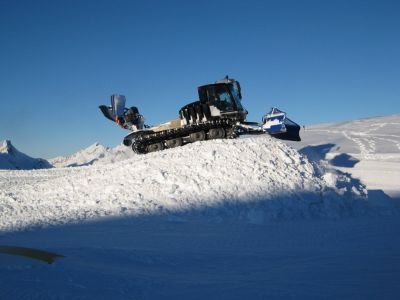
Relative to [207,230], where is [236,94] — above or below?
above

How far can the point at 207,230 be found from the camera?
994cm

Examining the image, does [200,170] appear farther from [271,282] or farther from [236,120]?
[271,282]

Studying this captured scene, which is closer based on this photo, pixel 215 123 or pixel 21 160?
pixel 215 123

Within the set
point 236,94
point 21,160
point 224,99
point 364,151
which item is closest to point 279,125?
point 236,94

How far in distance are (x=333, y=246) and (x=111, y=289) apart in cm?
484

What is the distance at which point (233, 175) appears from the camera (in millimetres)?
12984

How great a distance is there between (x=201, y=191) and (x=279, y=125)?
4679 mm

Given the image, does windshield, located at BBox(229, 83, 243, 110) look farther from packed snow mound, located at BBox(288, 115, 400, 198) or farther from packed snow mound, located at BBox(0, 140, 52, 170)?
packed snow mound, located at BBox(0, 140, 52, 170)

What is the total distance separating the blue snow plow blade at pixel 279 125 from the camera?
15508 millimetres

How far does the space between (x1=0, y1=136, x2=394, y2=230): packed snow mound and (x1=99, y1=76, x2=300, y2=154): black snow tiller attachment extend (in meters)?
0.92

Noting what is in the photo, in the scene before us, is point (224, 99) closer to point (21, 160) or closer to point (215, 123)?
point (215, 123)

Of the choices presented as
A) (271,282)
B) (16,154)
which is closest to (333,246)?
(271,282)

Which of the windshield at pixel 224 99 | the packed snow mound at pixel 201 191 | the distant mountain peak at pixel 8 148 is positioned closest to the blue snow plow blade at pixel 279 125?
the packed snow mound at pixel 201 191

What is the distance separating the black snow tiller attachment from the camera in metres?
15.7
